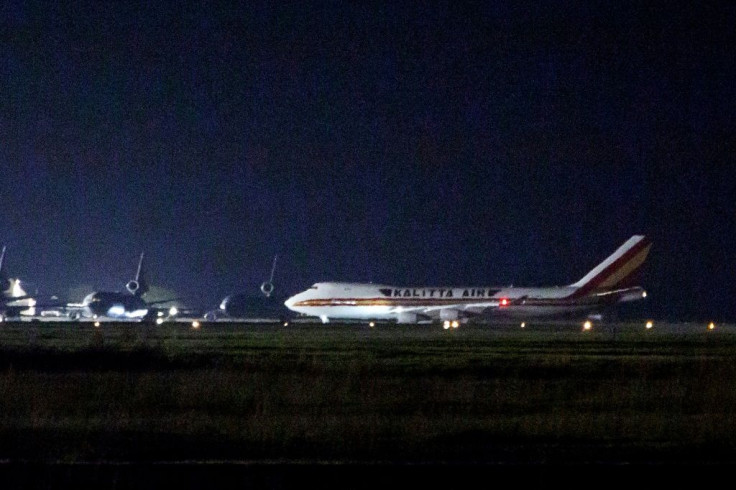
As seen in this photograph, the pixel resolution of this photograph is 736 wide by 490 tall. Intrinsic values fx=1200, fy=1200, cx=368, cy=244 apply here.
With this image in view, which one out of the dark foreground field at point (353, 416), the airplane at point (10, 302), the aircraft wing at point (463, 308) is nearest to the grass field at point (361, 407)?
the dark foreground field at point (353, 416)

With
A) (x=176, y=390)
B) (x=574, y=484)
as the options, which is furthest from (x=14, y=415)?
(x=574, y=484)

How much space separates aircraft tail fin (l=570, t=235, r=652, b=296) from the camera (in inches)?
3489

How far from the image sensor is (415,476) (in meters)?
13.7

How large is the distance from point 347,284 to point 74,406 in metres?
69.1

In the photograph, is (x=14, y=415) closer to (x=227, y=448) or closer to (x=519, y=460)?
(x=227, y=448)

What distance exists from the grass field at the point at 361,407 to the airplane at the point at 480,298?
43608 millimetres

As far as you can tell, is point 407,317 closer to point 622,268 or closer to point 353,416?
point 622,268

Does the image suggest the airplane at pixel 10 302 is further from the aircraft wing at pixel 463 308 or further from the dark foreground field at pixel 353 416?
the dark foreground field at pixel 353 416

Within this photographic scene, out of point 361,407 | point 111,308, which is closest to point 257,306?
point 111,308

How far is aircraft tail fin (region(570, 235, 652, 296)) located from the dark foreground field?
162 ft

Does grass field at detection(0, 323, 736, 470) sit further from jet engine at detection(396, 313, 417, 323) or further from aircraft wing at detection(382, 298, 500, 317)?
jet engine at detection(396, 313, 417, 323)

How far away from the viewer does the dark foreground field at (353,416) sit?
14180 mm

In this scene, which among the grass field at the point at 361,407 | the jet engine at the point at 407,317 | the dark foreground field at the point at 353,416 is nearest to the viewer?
the dark foreground field at the point at 353,416

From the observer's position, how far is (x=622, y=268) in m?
90.8
